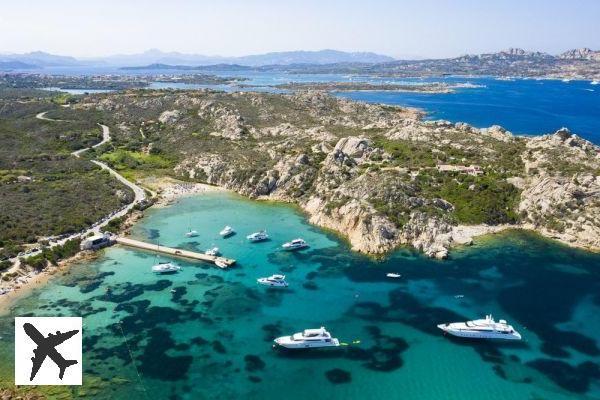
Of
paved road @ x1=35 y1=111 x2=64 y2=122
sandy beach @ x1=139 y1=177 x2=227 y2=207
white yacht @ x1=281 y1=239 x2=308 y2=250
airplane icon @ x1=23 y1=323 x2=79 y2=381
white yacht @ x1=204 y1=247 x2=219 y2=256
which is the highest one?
paved road @ x1=35 y1=111 x2=64 y2=122

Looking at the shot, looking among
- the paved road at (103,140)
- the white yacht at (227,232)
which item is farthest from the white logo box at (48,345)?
the paved road at (103,140)

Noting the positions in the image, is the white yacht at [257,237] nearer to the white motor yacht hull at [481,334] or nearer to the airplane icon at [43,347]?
the white motor yacht hull at [481,334]

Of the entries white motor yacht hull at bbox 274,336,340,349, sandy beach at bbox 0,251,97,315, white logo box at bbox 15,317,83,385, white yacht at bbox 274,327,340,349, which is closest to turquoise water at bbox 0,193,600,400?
white motor yacht hull at bbox 274,336,340,349

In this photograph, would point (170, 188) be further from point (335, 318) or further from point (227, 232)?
point (335, 318)

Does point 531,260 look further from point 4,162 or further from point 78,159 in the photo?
point 4,162

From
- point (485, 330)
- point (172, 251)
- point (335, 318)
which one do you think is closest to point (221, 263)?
point (172, 251)

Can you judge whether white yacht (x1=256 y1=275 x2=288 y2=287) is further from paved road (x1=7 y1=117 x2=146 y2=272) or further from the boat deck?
paved road (x1=7 y1=117 x2=146 y2=272)
